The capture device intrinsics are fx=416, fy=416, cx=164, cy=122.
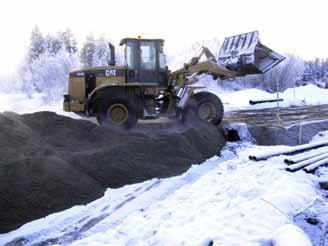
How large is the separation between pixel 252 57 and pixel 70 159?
28.3ft

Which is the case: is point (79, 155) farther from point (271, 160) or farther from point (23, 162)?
Result: point (271, 160)

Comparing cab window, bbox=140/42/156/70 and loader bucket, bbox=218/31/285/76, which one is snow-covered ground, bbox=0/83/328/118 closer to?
loader bucket, bbox=218/31/285/76

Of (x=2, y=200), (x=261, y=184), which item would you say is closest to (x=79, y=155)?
(x=2, y=200)

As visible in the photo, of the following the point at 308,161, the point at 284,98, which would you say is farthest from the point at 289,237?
the point at 284,98

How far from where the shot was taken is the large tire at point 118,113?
11977mm

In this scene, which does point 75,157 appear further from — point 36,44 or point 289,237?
point 36,44

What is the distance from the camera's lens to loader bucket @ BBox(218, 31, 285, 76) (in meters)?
14.7

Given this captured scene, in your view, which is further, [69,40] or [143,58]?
[69,40]

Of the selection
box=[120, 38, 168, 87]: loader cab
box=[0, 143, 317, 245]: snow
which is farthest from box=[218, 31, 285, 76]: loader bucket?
box=[0, 143, 317, 245]: snow

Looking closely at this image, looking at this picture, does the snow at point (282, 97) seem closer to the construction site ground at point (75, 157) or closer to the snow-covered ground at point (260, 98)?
the snow-covered ground at point (260, 98)

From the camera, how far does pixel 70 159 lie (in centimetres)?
830

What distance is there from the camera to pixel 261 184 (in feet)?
25.6

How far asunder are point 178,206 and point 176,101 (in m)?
7.28

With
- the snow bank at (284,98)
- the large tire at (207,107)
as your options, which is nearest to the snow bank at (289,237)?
the large tire at (207,107)
